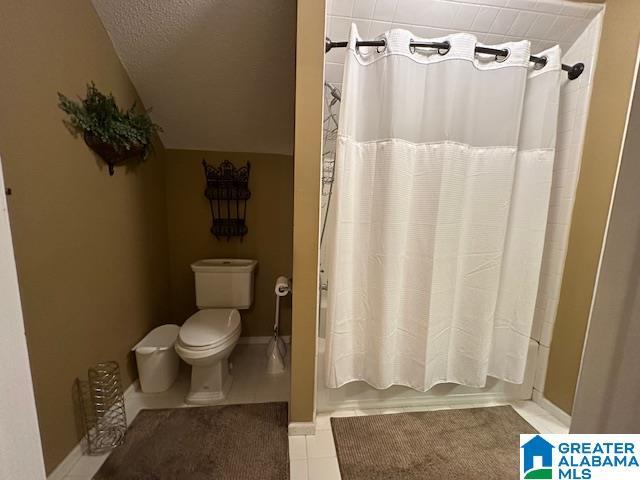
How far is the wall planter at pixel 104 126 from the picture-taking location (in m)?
1.21

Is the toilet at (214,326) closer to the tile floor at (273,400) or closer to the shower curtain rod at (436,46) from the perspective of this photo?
the tile floor at (273,400)

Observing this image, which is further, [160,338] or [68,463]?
[160,338]

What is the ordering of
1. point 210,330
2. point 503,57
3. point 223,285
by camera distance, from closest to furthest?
point 503,57
point 210,330
point 223,285

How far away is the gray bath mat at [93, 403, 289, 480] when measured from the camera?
3.83 feet

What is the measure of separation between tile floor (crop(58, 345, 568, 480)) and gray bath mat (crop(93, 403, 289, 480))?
0.06 meters

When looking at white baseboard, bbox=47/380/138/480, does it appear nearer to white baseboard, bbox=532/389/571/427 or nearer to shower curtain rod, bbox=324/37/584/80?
shower curtain rod, bbox=324/37/584/80

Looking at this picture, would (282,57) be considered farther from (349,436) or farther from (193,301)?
(349,436)

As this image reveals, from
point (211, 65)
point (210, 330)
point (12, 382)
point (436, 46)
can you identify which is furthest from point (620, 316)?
point (211, 65)

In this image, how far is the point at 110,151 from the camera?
1.37m

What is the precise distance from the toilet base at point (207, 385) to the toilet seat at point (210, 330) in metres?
0.17

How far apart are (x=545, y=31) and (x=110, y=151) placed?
92.2 inches

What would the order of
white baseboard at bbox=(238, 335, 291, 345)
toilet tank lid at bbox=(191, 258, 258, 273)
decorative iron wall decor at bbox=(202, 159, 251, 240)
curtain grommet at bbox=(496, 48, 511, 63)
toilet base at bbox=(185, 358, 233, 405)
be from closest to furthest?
curtain grommet at bbox=(496, 48, 511, 63) < toilet base at bbox=(185, 358, 233, 405) < toilet tank lid at bbox=(191, 258, 258, 273) < decorative iron wall decor at bbox=(202, 159, 251, 240) < white baseboard at bbox=(238, 335, 291, 345)

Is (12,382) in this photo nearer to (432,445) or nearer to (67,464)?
(67,464)

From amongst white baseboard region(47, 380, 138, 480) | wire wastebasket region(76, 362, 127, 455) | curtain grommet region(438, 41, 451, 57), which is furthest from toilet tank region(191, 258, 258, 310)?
curtain grommet region(438, 41, 451, 57)
